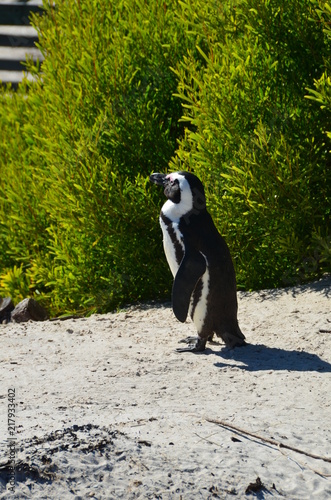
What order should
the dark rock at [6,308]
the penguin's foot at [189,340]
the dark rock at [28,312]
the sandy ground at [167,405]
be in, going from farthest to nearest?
1. the dark rock at [6,308]
2. the dark rock at [28,312]
3. the penguin's foot at [189,340]
4. the sandy ground at [167,405]

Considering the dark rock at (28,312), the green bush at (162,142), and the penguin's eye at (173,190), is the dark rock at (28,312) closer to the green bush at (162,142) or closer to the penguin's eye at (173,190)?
the green bush at (162,142)

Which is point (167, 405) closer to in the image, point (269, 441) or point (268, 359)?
point (269, 441)

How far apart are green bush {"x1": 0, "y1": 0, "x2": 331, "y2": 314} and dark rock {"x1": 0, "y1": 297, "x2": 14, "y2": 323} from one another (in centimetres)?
19

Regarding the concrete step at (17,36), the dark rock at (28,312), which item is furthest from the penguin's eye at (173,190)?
the concrete step at (17,36)

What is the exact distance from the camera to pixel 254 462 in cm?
276

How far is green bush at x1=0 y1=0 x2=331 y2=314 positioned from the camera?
16.2 feet

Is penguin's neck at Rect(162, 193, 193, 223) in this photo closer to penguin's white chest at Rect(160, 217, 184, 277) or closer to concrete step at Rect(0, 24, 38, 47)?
penguin's white chest at Rect(160, 217, 184, 277)

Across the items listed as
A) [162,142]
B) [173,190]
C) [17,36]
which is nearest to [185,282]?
[173,190]

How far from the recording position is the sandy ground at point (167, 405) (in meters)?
2.65

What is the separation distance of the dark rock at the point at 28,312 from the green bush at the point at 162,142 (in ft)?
0.62

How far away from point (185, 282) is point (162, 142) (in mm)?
1809

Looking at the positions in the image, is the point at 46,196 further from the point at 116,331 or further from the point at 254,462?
the point at 254,462

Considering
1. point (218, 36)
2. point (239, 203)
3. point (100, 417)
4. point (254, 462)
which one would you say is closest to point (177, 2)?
point (218, 36)

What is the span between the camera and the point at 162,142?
5.56 m
